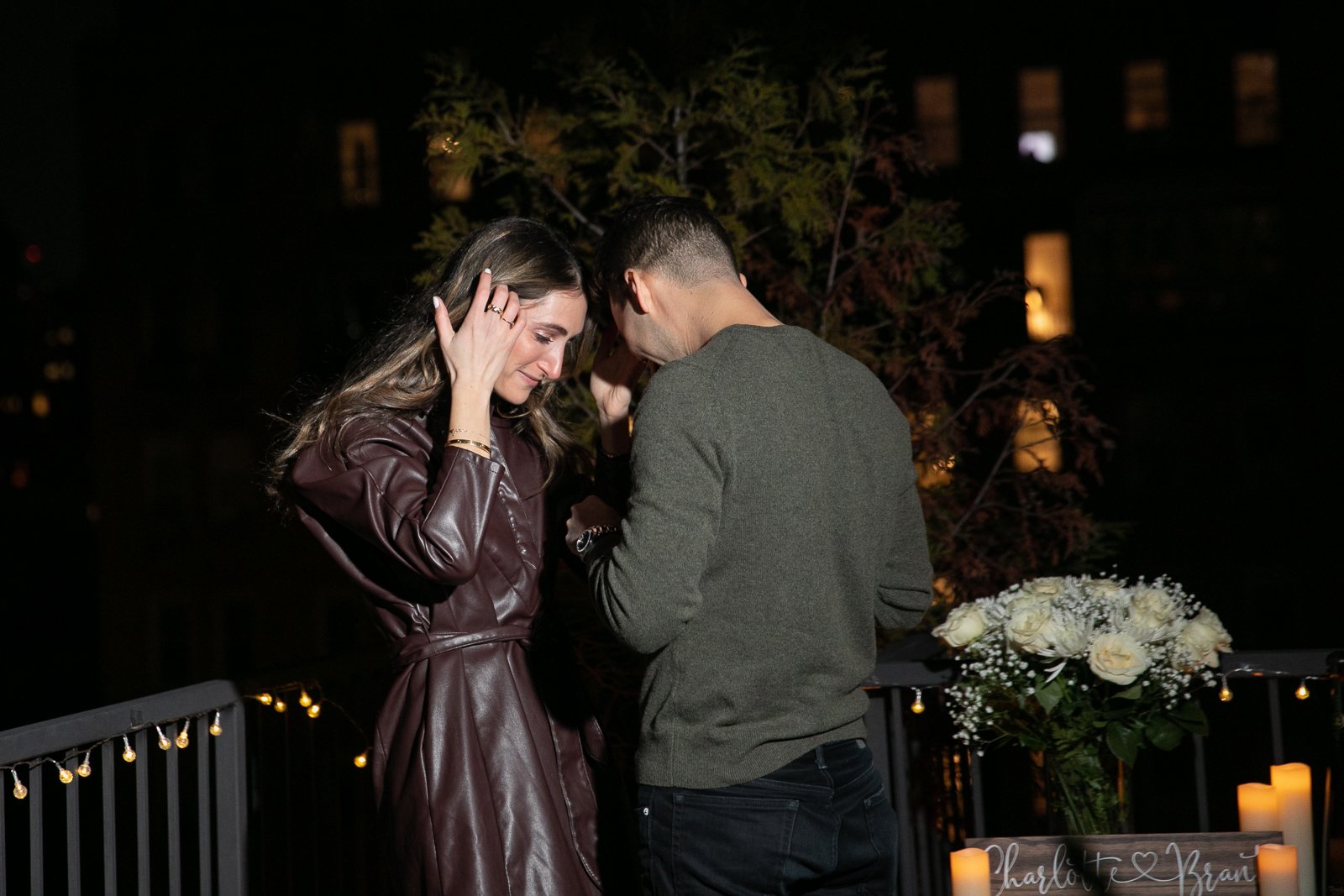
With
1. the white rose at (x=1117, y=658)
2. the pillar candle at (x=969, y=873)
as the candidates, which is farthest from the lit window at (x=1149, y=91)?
the pillar candle at (x=969, y=873)

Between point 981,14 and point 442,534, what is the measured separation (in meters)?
22.6

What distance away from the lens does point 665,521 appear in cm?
209

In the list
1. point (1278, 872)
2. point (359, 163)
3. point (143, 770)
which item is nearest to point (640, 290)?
point (143, 770)

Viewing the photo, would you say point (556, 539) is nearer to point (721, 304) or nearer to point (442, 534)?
point (442, 534)

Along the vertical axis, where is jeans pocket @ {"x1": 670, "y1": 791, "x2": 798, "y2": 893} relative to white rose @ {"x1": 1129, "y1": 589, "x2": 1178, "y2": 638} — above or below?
below

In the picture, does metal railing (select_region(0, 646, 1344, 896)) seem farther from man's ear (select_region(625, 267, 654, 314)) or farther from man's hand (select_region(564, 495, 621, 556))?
man's ear (select_region(625, 267, 654, 314))

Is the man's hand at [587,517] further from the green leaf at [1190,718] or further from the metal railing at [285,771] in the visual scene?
the green leaf at [1190,718]

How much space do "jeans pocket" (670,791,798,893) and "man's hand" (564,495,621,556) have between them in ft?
1.76

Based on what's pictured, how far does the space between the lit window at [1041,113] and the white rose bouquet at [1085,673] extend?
21.1 meters

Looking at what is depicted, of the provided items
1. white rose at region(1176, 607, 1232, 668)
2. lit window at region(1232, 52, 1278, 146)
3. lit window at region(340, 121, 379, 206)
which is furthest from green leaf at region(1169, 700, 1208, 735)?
lit window at region(340, 121, 379, 206)

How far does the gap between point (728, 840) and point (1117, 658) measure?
123cm

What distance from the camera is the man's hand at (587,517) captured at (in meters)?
2.54

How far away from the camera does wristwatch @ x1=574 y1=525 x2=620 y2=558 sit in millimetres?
2445

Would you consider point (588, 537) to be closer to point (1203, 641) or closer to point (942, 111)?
point (1203, 641)
